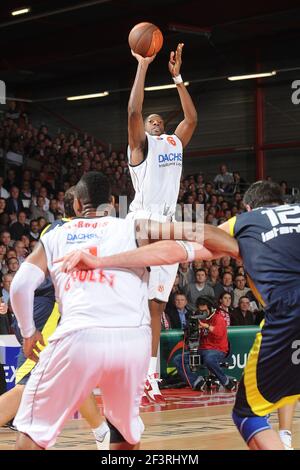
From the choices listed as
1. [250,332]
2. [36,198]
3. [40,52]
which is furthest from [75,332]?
[40,52]

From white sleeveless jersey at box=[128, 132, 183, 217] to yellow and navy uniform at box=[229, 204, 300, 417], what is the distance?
12.1ft

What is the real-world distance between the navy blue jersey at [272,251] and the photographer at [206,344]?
316 inches

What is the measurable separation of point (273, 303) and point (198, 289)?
10.1 meters

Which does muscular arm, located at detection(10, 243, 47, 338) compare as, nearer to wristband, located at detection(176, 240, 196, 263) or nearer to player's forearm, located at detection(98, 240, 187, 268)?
player's forearm, located at detection(98, 240, 187, 268)

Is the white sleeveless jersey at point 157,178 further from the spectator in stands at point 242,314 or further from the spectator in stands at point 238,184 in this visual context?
the spectator in stands at point 238,184

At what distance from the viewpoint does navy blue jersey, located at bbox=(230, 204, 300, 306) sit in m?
5.16

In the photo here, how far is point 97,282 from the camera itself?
4.93m

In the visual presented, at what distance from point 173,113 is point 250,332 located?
17363 mm

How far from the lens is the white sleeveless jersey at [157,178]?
895 cm

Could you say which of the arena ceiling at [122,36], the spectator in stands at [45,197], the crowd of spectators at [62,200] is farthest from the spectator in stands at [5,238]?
the arena ceiling at [122,36]

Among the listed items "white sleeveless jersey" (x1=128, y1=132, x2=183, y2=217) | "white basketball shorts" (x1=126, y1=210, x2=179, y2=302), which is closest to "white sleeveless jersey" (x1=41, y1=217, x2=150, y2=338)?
"white sleeveless jersey" (x1=128, y1=132, x2=183, y2=217)

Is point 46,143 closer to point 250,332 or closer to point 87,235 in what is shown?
point 250,332

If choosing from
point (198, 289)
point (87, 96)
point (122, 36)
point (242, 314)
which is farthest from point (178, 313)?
point (87, 96)

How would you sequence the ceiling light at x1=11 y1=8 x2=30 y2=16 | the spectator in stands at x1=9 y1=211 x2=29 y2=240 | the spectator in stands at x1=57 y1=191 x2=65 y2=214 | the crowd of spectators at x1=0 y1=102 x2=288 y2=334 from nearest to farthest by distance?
1. the crowd of spectators at x1=0 y1=102 x2=288 y2=334
2. the spectator in stands at x1=9 y1=211 x2=29 y2=240
3. the spectator in stands at x1=57 y1=191 x2=65 y2=214
4. the ceiling light at x1=11 y1=8 x2=30 y2=16
